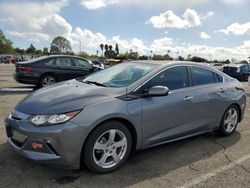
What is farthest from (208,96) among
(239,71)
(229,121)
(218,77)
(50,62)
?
(239,71)

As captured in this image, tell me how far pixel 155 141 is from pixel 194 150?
91 cm

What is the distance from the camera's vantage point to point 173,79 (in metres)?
5.18

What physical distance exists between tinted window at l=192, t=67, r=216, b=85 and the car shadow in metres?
1.11

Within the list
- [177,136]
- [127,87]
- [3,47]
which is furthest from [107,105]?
[3,47]

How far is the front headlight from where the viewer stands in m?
3.86

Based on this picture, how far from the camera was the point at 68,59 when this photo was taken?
12820 mm

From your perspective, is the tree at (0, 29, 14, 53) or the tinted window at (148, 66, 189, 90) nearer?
the tinted window at (148, 66, 189, 90)

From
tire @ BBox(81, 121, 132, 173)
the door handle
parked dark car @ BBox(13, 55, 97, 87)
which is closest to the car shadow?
tire @ BBox(81, 121, 132, 173)

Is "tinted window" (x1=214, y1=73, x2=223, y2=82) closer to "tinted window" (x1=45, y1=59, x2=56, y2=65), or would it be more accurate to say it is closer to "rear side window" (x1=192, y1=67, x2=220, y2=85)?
"rear side window" (x1=192, y1=67, x2=220, y2=85)

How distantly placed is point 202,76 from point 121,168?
234cm

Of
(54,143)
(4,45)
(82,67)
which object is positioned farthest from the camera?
(4,45)

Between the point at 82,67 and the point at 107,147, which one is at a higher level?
the point at 82,67

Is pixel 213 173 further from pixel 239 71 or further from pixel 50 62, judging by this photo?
pixel 239 71

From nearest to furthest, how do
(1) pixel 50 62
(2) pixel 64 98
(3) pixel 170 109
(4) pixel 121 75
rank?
(2) pixel 64 98
(3) pixel 170 109
(4) pixel 121 75
(1) pixel 50 62
